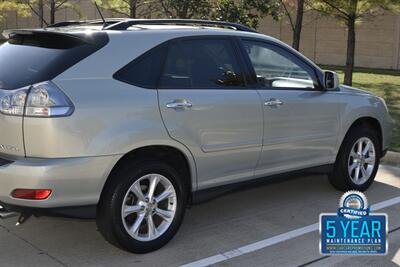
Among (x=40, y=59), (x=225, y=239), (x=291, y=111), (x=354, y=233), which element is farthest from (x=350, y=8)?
(x=40, y=59)

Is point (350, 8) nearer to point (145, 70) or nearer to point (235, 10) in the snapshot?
point (235, 10)

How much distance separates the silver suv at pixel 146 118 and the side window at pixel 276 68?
0.4 inches

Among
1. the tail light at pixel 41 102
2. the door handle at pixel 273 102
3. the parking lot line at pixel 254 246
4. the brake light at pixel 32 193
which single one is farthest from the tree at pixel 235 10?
the brake light at pixel 32 193

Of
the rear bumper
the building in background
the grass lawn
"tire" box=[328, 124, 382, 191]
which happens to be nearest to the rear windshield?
the rear bumper

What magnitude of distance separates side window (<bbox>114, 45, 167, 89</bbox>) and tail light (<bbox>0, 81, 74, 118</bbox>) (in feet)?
1.49

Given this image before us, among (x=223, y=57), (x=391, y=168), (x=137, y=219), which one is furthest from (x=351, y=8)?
(x=137, y=219)

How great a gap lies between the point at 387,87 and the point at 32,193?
12662 millimetres

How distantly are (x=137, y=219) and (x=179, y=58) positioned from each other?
1.27 m

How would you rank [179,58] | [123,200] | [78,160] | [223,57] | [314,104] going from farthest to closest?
[314,104] < [223,57] < [179,58] < [123,200] < [78,160]

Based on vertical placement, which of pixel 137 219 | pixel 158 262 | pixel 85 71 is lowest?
pixel 158 262

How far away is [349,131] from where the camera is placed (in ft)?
18.6

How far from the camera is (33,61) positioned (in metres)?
3.95

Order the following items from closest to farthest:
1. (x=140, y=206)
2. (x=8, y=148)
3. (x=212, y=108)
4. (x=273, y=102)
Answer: (x=8, y=148), (x=140, y=206), (x=212, y=108), (x=273, y=102)

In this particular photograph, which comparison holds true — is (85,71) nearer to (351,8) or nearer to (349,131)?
(349,131)
